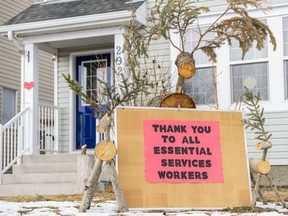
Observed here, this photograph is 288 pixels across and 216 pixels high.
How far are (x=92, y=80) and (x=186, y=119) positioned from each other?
244 inches

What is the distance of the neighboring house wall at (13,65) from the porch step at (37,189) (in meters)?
6.07

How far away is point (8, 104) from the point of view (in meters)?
16.1

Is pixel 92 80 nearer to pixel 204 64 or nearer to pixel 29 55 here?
pixel 29 55

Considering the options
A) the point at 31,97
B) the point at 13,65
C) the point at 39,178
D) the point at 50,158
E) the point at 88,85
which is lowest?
the point at 39,178

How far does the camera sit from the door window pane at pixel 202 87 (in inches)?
419

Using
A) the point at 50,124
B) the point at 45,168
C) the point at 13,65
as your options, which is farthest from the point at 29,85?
the point at 13,65

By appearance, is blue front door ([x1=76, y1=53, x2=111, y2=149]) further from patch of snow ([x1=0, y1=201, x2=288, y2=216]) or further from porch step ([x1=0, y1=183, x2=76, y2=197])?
patch of snow ([x1=0, y1=201, x2=288, y2=216])

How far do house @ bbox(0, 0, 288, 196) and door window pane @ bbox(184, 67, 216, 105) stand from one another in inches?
0.8

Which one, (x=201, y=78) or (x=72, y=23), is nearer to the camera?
(x=201, y=78)

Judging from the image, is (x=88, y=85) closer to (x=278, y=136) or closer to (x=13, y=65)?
(x=13, y=65)

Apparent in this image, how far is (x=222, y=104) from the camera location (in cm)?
1051

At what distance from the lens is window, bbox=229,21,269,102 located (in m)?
10.3

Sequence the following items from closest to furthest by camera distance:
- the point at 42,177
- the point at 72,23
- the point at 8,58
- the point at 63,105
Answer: the point at 42,177 → the point at 72,23 → the point at 63,105 → the point at 8,58

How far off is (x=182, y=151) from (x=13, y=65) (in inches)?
413
